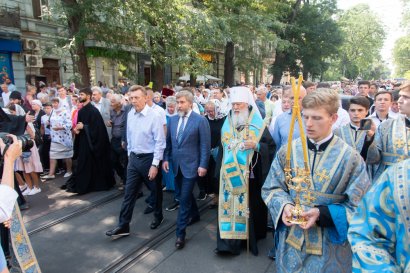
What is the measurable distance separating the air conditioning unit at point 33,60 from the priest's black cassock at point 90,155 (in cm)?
1212

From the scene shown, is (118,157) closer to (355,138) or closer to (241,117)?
(241,117)

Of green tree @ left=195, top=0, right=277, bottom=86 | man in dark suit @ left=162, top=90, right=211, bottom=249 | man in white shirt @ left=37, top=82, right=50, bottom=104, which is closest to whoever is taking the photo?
man in dark suit @ left=162, top=90, right=211, bottom=249

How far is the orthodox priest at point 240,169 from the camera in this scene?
4.11 m

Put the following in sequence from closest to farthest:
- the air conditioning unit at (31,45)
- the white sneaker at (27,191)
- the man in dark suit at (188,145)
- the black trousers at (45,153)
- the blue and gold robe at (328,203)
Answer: the blue and gold robe at (328,203) → the man in dark suit at (188,145) → the white sneaker at (27,191) → the black trousers at (45,153) → the air conditioning unit at (31,45)

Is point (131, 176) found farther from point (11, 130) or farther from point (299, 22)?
point (299, 22)

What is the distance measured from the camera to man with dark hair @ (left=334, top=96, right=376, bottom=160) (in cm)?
336

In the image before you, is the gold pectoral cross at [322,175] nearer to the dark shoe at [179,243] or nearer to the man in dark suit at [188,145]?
the man in dark suit at [188,145]

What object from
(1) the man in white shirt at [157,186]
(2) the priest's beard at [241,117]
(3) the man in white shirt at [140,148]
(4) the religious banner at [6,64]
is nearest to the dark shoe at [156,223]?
(1) the man in white shirt at [157,186]

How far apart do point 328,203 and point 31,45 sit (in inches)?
713

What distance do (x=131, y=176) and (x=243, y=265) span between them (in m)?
1.93

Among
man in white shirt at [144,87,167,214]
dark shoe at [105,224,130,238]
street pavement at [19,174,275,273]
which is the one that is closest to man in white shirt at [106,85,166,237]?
dark shoe at [105,224,130,238]

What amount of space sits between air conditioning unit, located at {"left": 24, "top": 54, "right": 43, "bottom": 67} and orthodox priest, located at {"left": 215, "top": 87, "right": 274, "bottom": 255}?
15.8 metres

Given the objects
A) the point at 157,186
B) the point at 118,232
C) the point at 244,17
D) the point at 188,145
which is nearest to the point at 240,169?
the point at 188,145

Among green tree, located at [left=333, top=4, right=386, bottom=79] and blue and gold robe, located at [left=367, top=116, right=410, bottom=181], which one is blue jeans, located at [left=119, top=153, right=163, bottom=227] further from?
green tree, located at [left=333, top=4, right=386, bottom=79]
